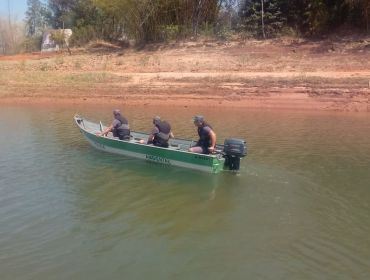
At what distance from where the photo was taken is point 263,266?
7738 mm

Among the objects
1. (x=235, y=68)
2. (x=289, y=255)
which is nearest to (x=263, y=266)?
(x=289, y=255)

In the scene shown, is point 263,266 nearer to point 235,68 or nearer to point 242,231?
point 242,231

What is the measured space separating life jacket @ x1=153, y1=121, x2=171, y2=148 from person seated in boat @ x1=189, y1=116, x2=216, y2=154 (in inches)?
39.3

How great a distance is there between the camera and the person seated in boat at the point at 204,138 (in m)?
12.7

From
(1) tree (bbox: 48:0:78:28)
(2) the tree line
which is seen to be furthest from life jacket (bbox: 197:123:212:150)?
(1) tree (bbox: 48:0:78:28)

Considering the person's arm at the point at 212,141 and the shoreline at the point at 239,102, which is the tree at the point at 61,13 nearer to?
the shoreline at the point at 239,102

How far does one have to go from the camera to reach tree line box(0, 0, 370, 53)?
28.8 metres

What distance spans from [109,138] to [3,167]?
2957 mm

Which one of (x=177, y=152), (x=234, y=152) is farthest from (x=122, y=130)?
(x=234, y=152)

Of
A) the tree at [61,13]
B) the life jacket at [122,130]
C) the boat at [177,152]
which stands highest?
the tree at [61,13]

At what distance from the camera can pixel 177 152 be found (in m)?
13.0

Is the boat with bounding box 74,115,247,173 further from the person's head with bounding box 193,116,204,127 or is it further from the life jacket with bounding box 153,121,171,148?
the person's head with bounding box 193,116,204,127

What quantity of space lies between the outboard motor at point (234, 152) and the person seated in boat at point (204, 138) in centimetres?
40

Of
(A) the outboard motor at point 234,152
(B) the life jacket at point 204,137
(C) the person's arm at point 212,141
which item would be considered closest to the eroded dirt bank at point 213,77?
(B) the life jacket at point 204,137
